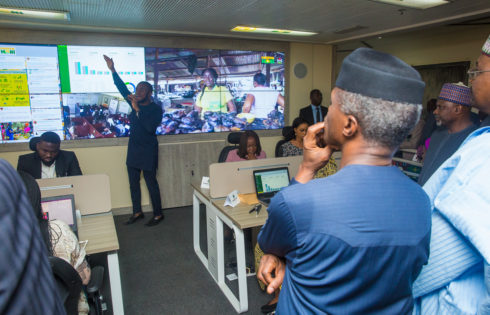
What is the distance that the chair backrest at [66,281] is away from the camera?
1.31 m

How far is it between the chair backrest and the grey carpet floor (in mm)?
1197

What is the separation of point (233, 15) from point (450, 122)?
2420 millimetres

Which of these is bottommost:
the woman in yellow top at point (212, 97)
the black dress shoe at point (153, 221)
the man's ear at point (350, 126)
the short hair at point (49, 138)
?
the black dress shoe at point (153, 221)

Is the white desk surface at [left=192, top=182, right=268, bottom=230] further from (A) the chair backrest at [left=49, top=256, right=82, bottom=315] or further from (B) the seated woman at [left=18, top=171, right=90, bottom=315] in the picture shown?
(A) the chair backrest at [left=49, top=256, right=82, bottom=315]

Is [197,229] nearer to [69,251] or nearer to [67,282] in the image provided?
[69,251]

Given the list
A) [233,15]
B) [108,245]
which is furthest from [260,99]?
[108,245]

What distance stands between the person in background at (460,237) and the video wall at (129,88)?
14.1ft

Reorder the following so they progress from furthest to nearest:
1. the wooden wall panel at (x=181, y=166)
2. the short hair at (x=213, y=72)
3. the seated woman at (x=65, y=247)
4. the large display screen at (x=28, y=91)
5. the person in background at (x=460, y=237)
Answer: the short hair at (x=213, y=72)
the wooden wall panel at (x=181, y=166)
the large display screen at (x=28, y=91)
the seated woman at (x=65, y=247)
the person in background at (x=460, y=237)

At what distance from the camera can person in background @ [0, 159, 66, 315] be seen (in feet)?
1.79

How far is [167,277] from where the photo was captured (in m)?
2.99

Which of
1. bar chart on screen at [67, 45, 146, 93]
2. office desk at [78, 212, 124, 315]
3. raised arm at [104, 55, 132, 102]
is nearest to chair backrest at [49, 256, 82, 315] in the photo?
office desk at [78, 212, 124, 315]

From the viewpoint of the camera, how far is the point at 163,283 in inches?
114

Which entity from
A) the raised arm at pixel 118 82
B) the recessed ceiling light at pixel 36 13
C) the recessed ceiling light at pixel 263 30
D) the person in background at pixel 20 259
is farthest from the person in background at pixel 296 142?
the person in background at pixel 20 259

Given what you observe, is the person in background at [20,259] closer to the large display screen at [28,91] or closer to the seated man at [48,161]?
the seated man at [48,161]
